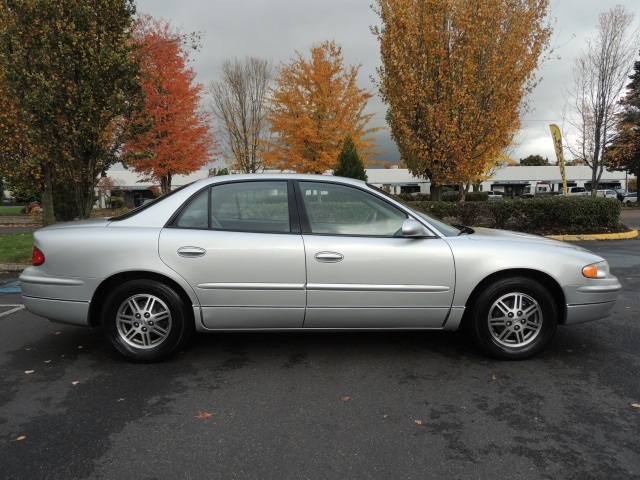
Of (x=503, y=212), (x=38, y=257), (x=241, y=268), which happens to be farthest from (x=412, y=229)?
(x=503, y=212)

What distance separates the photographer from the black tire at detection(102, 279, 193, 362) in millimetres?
3760

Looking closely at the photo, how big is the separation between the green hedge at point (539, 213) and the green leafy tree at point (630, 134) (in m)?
20.6

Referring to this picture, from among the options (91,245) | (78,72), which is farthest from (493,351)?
(78,72)

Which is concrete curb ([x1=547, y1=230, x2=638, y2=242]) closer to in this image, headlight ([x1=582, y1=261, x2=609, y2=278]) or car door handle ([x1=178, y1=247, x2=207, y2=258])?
headlight ([x1=582, y1=261, x2=609, y2=278])

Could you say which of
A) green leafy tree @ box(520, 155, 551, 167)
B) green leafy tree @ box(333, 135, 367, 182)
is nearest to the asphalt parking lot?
green leafy tree @ box(333, 135, 367, 182)

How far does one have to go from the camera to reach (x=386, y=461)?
2.48m

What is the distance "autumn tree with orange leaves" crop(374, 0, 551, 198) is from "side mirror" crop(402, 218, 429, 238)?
10.9 metres

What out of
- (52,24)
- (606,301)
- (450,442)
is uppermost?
(52,24)

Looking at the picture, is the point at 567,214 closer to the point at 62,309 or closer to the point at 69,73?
the point at 69,73

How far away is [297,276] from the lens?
12.2ft

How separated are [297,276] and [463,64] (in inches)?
480

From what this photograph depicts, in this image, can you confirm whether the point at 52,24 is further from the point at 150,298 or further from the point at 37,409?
the point at 37,409

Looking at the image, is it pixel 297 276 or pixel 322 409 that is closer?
pixel 322 409

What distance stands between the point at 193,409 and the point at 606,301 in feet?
11.6
